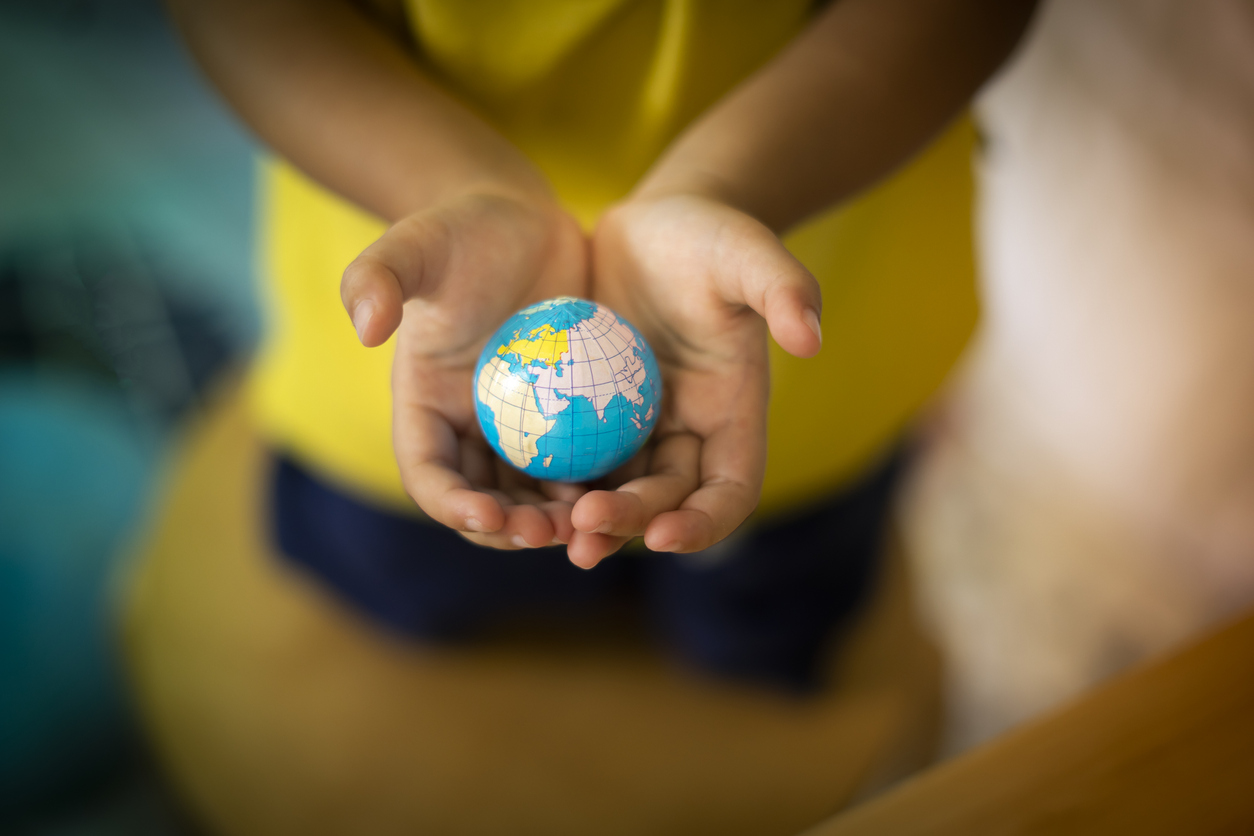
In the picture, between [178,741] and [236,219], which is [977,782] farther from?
[236,219]

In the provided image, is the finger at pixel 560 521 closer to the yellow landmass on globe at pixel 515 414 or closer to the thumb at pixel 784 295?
the yellow landmass on globe at pixel 515 414

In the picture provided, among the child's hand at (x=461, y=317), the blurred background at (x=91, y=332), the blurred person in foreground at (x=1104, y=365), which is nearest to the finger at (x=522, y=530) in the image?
the child's hand at (x=461, y=317)

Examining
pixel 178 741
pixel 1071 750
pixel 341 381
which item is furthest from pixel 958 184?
pixel 178 741

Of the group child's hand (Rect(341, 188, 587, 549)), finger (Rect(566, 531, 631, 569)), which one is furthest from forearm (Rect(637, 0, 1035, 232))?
finger (Rect(566, 531, 631, 569))

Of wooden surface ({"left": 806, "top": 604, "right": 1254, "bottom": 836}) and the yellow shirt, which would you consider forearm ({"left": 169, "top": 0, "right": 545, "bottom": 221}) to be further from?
wooden surface ({"left": 806, "top": 604, "right": 1254, "bottom": 836})

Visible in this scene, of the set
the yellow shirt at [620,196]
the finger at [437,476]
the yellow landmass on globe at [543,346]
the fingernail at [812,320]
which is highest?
the yellow shirt at [620,196]
